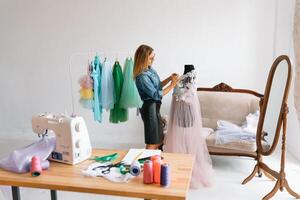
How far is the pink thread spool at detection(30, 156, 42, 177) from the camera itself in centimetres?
172

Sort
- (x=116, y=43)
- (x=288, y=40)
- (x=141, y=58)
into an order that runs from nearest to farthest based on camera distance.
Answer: (x=141, y=58), (x=288, y=40), (x=116, y=43)

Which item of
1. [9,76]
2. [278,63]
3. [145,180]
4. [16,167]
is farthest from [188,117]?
[9,76]

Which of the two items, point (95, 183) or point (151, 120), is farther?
point (151, 120)

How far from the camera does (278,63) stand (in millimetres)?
3020

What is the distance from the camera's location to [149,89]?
Answer: 286cm

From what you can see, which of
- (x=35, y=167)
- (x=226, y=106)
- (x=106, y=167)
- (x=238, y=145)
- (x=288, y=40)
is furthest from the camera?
(x=288, y=40)

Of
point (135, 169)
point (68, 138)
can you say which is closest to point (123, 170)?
point (135, 169)

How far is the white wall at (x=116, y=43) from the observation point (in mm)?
4262

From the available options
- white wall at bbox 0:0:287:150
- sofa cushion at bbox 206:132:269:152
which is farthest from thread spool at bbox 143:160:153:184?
white wall at bbox 0:0:287:150

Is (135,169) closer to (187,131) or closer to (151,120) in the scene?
(151,120)

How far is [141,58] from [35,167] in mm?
1465

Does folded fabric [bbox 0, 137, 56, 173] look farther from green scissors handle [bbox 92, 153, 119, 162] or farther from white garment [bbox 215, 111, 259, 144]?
white garment [bbox 215, 111, 259, 144]

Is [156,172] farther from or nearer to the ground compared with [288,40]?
nearer to the ground

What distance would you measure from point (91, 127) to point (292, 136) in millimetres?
3009
